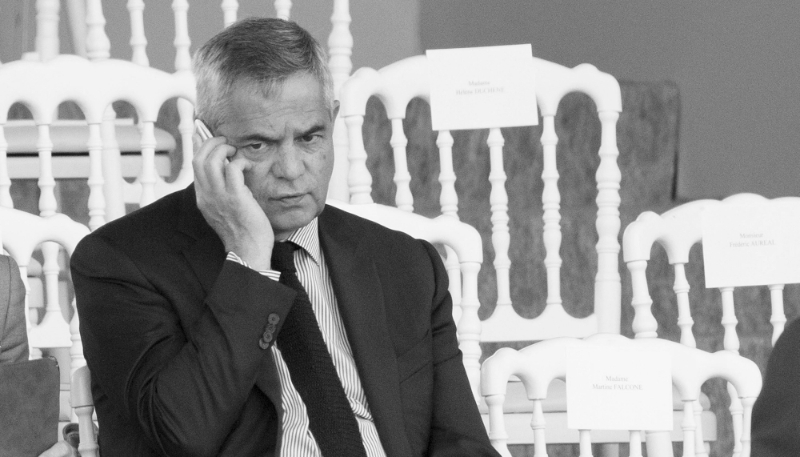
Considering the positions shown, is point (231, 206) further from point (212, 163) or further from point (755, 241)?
point (755, 241)

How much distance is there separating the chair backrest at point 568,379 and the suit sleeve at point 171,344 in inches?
12.6

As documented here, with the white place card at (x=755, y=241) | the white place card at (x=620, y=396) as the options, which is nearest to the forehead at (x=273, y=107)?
the white place card at (x=620, y=396)

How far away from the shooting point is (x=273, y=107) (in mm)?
1576

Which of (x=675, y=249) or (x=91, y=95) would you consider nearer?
(x=675, y=249)

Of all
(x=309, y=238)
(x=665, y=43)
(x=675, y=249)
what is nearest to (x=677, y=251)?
(x=675, y=249)

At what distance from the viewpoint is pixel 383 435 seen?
1.60 metres

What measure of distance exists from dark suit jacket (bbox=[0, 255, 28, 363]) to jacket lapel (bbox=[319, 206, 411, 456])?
0.41 metres

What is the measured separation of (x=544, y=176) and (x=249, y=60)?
1.00 meters

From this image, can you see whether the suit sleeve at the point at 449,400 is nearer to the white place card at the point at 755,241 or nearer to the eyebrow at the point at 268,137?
the eyebrow at the point at 268,137

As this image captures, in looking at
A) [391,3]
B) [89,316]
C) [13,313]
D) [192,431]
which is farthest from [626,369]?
[391,3]

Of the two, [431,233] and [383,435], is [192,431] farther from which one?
[431,233]

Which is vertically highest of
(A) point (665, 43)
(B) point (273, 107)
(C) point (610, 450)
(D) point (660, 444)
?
(A) point (665, 43)

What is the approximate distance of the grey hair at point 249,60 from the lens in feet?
5.15

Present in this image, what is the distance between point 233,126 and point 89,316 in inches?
11.6
